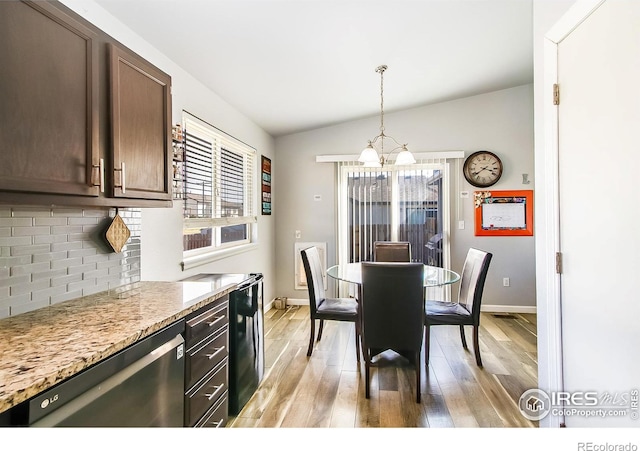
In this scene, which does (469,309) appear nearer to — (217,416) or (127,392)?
(217,416)

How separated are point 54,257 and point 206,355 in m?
0.84

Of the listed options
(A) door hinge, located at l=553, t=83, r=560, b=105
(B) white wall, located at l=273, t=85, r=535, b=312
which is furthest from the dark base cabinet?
(B) white wall, located at l=273, t=85, r=535, b=312

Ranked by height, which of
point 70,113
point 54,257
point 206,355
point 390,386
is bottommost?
point 390,386

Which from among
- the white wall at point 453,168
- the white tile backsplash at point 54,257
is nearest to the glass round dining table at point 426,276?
the white wall at point 453,168

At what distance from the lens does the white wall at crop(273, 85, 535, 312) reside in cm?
411

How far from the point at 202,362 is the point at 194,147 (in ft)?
5.84

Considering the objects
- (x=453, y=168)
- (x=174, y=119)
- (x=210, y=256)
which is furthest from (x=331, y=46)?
(x=453, y=168)

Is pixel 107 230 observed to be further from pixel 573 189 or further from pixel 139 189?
pixel 573 189

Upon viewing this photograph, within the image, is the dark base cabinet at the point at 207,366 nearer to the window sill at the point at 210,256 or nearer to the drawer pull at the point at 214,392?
the drawer pull at the point at 214,392

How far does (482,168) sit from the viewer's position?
4137 mm

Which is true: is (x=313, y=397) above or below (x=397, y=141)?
below

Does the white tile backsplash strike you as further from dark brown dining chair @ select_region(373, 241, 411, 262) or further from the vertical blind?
the vertical blind
